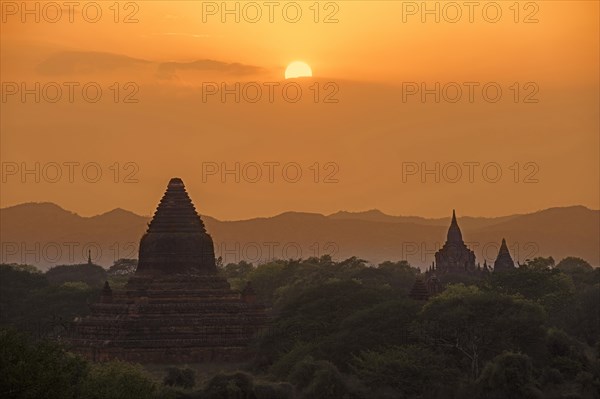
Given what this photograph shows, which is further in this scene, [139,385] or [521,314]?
[521,314]

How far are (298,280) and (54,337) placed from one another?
3584cm

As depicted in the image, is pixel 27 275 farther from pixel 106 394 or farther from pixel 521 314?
pixel 106 394

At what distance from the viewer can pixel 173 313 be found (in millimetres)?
112875

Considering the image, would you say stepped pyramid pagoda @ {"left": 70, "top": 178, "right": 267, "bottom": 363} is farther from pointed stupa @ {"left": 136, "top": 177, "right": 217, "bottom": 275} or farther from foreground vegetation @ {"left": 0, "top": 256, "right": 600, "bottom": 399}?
foreground vegetation @ {"left": 0, "top": 256, "right": 600, "bottom": 399}

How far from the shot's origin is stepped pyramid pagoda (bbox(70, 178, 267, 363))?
111m

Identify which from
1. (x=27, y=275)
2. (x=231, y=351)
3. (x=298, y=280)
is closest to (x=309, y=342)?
(x=231, y=351)

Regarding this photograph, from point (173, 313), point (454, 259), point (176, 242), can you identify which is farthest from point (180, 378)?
point (454, 259)

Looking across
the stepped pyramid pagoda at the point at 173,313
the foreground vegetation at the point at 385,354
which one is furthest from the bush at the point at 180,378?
the stepped pyramid pagoda at the point at 173,313

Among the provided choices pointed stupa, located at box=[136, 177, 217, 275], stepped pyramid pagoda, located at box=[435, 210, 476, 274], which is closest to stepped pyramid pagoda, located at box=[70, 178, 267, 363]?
pointed stupa, located at box=[136, 177, 217, 275]

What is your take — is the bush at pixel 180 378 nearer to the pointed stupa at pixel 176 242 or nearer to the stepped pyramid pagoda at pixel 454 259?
the pointed stupa at pixel 176 242

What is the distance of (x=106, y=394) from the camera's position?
7750cm

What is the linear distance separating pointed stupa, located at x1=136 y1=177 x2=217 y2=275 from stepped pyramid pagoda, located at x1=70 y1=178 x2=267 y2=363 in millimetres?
57

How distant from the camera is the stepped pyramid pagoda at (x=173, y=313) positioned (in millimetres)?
111000

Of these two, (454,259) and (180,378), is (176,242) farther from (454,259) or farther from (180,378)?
(454,259)
